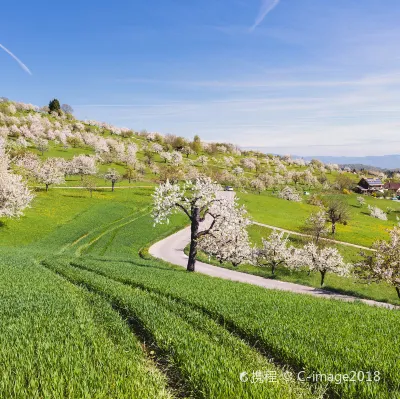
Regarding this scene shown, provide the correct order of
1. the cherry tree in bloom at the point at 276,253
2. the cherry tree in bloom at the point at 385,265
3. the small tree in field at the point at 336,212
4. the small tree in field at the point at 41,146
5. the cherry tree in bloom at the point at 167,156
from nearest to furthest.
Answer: the cherry tree in bloom at the point at 385,265, the cherry tree in bloom at the point at 276,253, the small tree in field at the point at 336,212, the small tree in field at the point at 41,146, the cherry tree in bloom at the point at 167,156

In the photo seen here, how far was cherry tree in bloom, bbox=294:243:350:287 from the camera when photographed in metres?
48.8

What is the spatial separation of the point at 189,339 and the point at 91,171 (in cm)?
11608

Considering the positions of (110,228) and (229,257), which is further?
(110,228)

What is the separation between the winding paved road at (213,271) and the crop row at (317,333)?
48.3ft

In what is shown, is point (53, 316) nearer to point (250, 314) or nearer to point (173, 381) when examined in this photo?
point (173, 381)

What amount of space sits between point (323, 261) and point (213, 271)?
1758 centimetres

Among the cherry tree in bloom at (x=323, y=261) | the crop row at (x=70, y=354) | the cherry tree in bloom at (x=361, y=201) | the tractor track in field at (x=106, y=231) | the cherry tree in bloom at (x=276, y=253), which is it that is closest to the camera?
the crop row at (x=70, y=354)

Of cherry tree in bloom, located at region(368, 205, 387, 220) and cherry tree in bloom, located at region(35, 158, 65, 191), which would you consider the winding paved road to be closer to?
cherry tree in bloom, located at region(35, 158, 65, 191)

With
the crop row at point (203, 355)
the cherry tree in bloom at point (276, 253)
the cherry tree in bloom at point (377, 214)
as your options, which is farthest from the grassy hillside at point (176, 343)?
the cherry tree in bloom at point (377, 214)

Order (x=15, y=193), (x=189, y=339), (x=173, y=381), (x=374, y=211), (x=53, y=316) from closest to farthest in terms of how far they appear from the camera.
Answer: (x=173, y=381) < (x=189, y=339) < (x=53, y=316) < (x=15, y=193) < (x=374, y=211)

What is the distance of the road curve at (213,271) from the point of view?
34581 millimetres

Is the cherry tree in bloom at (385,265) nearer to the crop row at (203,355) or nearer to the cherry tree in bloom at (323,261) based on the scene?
the cherry tree in bloom at (323,261)

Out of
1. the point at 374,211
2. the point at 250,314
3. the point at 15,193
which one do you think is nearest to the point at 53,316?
the point at 250,314

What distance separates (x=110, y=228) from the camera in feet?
222
